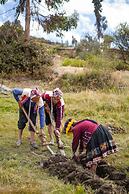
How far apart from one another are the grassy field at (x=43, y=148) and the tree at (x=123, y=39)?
976 cm

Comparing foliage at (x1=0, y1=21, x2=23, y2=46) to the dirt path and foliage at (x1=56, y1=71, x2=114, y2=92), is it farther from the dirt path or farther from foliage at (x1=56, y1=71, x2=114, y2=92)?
foliage at (x1=56, y1=71, x2=114, y2=92)

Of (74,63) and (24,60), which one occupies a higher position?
(24,60)

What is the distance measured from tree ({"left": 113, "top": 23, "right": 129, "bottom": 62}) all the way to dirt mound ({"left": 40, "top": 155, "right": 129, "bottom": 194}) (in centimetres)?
2045

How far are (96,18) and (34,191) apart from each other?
46.1 metres

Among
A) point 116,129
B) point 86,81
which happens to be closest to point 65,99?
point 116,129

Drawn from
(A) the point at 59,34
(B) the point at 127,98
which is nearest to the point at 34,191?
(B) the point at 127,98

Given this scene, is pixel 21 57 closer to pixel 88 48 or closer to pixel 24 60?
pixel 24 60

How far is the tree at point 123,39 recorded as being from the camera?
30562 mm

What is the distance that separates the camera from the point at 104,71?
2420 centimetres

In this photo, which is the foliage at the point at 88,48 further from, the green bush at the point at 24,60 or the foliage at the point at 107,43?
the green bush at the point at 24,60

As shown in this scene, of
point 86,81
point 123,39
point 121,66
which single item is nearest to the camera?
point 86,81

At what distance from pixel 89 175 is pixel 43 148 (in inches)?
109

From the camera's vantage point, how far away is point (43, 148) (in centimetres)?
1188

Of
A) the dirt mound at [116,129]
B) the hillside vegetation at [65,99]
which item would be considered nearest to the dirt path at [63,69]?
the hillside vegetation at [65,99]
